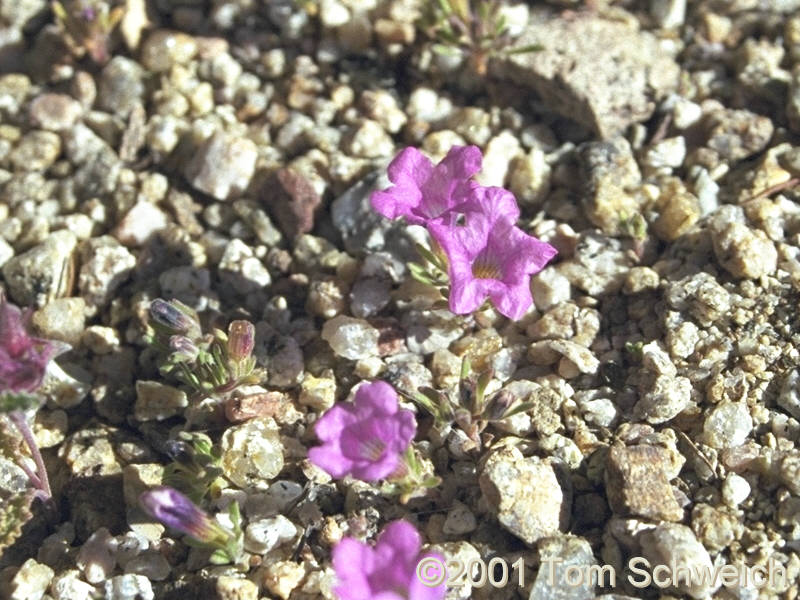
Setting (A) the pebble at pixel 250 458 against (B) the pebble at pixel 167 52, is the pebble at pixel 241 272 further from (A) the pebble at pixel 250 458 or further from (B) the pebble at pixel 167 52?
(B) the pebble at pixel 167 52

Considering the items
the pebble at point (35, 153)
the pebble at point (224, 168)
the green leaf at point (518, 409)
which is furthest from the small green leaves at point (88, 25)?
the green leaf at point (518, 409)

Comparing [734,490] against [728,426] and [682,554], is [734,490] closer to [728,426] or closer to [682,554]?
[728,426]

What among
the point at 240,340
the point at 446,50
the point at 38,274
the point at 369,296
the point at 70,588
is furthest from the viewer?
the point at 446,50

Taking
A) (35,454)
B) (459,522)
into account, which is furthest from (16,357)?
(459,522)

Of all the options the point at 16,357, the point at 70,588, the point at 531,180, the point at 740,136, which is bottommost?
the point at 70,588

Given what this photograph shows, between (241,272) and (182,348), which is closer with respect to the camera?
(182,348)

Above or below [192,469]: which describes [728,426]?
above

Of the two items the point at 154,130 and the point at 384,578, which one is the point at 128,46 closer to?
the point at 154,130

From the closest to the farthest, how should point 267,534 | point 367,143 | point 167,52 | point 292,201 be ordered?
point 267,534
point 292,201
point 367,143
point 167,52
